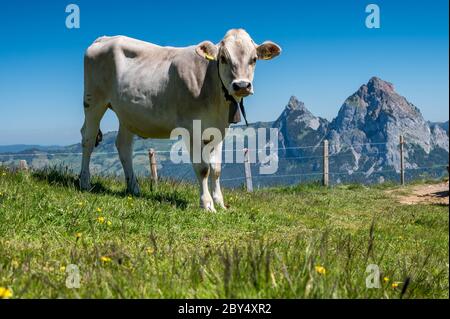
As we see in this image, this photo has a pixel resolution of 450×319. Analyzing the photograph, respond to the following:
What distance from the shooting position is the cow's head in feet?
26.3

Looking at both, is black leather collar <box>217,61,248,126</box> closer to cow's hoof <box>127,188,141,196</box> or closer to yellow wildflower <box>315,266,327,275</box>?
cow's hoof <box>127,188,141,196</box>

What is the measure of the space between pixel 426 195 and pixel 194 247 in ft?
45.8

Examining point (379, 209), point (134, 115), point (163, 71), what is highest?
point (163, 71)

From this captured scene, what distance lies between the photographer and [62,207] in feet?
23.1

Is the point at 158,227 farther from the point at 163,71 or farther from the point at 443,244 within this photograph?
the point at 443,244

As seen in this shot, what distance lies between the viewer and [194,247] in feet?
19.9

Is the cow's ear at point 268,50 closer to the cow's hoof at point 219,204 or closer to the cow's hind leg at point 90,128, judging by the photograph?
the cow's hoof at point 219,204

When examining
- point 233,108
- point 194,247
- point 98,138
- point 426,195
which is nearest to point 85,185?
point 98,138

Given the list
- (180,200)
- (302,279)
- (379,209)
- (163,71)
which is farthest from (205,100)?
(379,209)

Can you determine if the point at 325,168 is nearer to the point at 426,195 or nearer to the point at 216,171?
the point at 426,195

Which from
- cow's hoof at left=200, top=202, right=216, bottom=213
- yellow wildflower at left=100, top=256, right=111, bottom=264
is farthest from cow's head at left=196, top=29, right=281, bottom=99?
yellow wildflower at left=100, top=256, right=111, bottom=264

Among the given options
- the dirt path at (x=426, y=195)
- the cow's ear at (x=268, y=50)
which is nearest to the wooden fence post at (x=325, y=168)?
the dirt path at (x=426, y=195)
